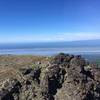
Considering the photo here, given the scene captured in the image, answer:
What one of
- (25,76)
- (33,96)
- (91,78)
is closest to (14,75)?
(25,76)

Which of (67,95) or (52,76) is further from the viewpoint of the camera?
(52,76)

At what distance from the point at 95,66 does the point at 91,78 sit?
2.47m

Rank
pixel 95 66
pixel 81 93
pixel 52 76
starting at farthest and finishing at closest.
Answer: pixel 95 66, pixel 52 76, pixel 81 93

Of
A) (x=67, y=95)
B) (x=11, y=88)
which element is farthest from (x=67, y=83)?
(x=11, y=88)

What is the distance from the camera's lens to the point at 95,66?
42.7 m

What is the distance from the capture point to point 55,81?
40250 millimetres

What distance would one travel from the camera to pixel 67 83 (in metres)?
38.8

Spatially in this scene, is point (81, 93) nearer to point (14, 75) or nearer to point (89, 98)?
point (89, 98)

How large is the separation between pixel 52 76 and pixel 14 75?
17.1ft

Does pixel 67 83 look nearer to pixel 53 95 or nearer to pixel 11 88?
pixel 53 95

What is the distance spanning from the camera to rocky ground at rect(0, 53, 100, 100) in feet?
125

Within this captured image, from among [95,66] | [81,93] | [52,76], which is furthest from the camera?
[95,66]

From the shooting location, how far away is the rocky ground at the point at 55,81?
3806cm

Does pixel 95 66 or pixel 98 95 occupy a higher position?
pixel 95 66
